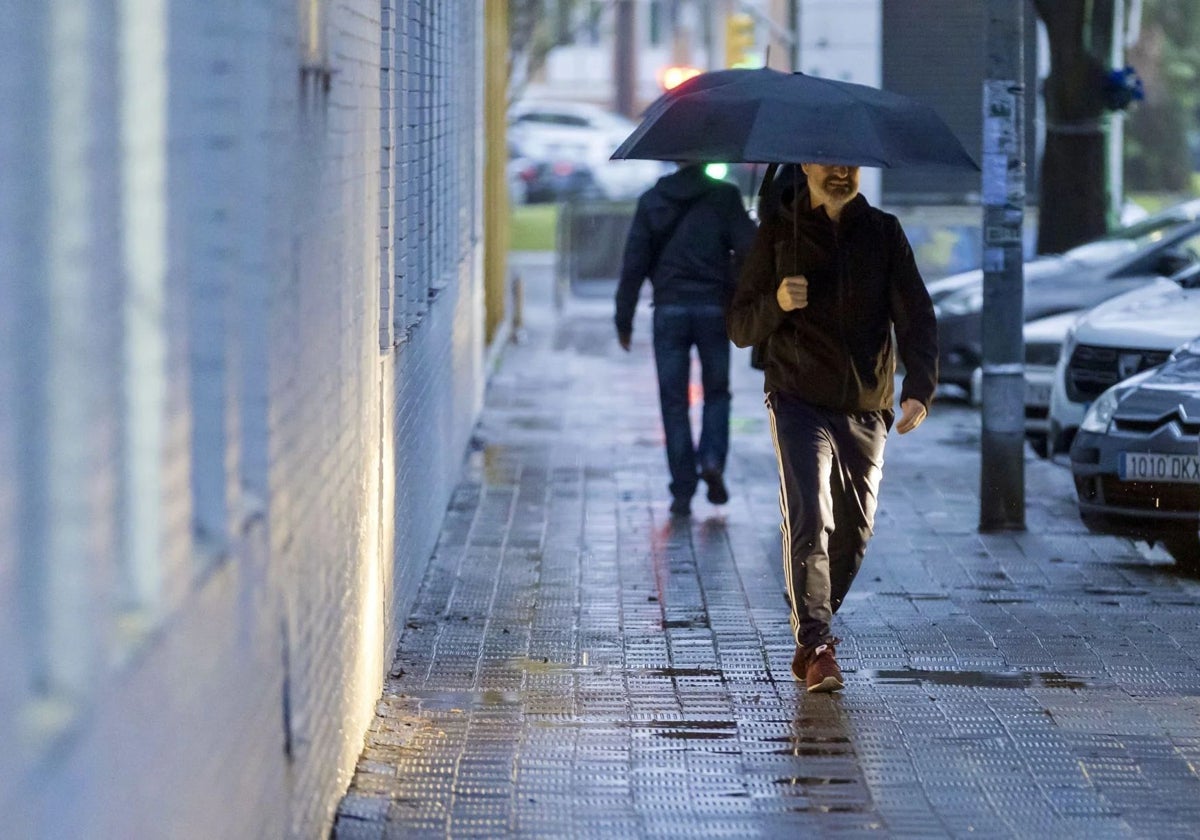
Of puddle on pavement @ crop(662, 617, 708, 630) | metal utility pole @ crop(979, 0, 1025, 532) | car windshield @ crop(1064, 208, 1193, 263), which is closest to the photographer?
puddle on pavement @ crop(662, 617, 708, 630)

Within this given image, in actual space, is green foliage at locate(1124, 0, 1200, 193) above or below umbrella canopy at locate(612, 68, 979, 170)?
above

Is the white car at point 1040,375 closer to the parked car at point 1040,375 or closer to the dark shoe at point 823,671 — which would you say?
the parked car at point 1040,375

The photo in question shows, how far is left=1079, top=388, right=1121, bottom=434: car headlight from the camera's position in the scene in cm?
907

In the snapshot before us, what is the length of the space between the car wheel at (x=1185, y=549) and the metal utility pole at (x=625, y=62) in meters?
52.9

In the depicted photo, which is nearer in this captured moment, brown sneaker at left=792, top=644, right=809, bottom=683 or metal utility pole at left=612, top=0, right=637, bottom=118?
brown sneaker at left=792, top=644, right=809, bottom=683

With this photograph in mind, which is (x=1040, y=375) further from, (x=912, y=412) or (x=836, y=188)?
(x=836, y=188)

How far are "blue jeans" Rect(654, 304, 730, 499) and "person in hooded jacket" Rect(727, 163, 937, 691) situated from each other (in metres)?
3.10

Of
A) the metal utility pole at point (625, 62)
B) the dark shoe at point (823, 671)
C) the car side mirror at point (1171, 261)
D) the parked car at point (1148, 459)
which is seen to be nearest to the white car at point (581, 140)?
the metal utility pole at point (625, 62)

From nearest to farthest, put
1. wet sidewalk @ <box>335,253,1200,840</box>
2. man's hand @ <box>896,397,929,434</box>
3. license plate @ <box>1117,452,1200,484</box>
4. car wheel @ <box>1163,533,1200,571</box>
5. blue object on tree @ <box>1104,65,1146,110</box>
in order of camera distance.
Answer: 1. wet sidewalk @ <box>335,253,1200,840</box>
2. man's hand @ <box>896,397,929,434</box>
3. license plate @ <box>1117,452,1200,484</box>
4. car wheel @ <box>1163,533,1200,571</box>
5. blue object on tree @ <box>1104,65,1146,110</box>

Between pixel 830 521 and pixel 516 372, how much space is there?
396 inches

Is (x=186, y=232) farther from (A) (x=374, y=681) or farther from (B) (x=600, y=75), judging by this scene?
(B) (x=600, y=75)

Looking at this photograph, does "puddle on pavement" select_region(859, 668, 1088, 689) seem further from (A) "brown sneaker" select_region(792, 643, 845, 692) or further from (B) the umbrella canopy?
(B) the umbrella canopy

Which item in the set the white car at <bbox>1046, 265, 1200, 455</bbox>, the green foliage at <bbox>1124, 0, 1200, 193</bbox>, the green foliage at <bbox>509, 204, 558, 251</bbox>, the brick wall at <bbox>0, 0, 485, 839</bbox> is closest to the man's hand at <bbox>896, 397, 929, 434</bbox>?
the brick wall at <bbox>0, 0, 485, 839</bbox>

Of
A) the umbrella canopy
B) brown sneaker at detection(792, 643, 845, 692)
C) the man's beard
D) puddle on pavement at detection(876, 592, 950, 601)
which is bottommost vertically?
puddle on pavement at detection(876, 592, 950, 601)
